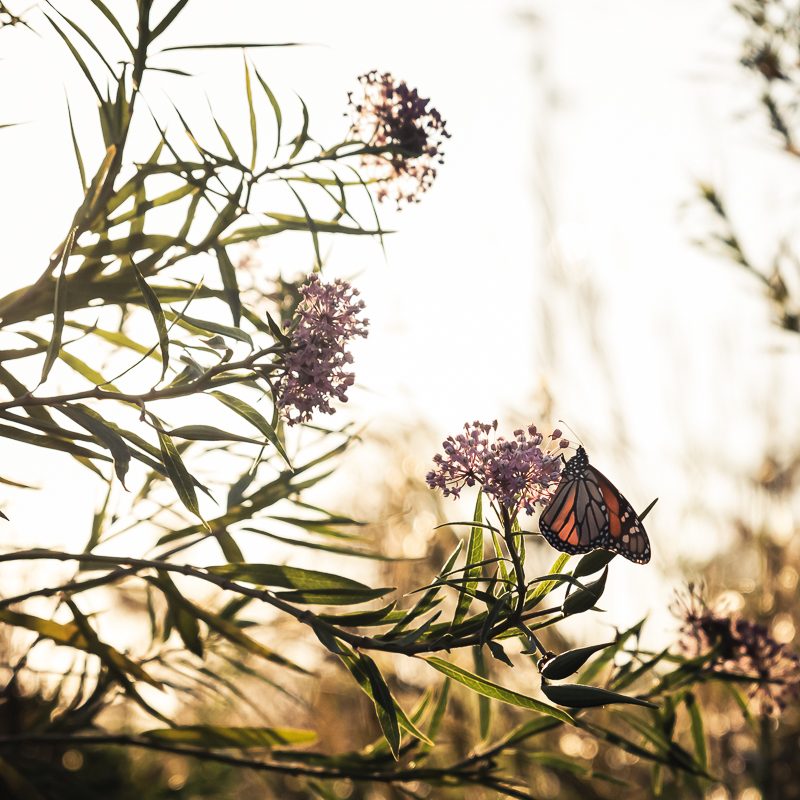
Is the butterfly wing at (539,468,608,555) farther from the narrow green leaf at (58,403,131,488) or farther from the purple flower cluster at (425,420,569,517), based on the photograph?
the narrow green leaf at (58,403,131,488)

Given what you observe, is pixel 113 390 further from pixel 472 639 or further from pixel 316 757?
pixel 316 757

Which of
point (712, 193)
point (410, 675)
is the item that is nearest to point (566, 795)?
point (410, 675)

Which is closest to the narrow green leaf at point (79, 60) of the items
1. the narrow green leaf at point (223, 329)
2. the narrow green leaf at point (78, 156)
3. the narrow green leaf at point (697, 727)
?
the narrow green leaf at point (78, 156)

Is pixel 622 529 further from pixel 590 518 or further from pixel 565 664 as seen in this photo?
pixel 565 664

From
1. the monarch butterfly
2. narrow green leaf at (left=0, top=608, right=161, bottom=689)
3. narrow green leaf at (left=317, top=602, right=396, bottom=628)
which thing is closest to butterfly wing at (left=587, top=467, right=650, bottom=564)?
the monarch butterfly

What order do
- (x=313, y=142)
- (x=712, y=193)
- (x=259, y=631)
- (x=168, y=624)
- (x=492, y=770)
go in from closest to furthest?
(x=313, y=142) → (x=492, y=770) → (x=168, y=624) → (x=712, y=193) → (x=259, y=631)

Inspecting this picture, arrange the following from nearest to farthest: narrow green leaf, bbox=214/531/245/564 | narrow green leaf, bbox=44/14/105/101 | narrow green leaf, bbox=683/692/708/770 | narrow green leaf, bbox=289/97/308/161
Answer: narrow green leaf, bbox=44/14/105/101 < narrow green leaf, bbox=289/97/308/161 < narrow green leaf, bbox=214/531/245/564 < narrow green leaf, bbox=683/692/708/770
